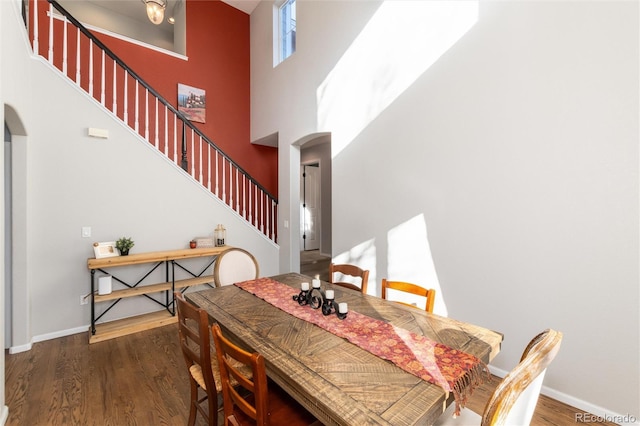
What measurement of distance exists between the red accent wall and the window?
1.05m

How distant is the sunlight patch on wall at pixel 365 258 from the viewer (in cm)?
338

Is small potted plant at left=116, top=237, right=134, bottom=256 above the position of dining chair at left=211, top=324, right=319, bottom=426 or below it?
above

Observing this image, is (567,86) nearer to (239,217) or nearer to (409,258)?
(409,258)

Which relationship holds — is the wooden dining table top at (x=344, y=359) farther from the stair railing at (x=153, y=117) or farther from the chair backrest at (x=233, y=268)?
the stair railing at (x=153, y=117)

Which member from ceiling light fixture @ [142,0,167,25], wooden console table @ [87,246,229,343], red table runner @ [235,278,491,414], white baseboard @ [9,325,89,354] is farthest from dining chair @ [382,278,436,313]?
ceiling light fixture @ [142,0,167,25]

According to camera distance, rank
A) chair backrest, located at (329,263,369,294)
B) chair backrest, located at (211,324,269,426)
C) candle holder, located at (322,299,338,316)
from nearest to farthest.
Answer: chair backrest, located at (211,324,269,426), candle holder, located at (322,299,338,316), chair backrest, located at (329,263,369,294)

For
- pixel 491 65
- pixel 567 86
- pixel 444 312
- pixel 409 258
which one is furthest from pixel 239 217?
pixel 567 86

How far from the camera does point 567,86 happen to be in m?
2.06

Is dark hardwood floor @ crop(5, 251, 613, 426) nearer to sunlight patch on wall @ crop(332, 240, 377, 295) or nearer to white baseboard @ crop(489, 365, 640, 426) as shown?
white baseboard @ crop(489, 365, 640, 426)

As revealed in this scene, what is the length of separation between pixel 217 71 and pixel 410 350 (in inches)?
232

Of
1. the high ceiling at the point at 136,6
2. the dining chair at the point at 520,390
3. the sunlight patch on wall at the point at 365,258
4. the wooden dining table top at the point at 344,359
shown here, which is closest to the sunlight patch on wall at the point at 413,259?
the sunlight patch on wall at the point at 365,258

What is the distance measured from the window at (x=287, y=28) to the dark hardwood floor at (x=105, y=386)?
4792mm

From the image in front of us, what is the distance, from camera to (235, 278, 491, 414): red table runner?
1096 mm

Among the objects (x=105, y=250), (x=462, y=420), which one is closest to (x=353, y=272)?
(x=462, y=420)
